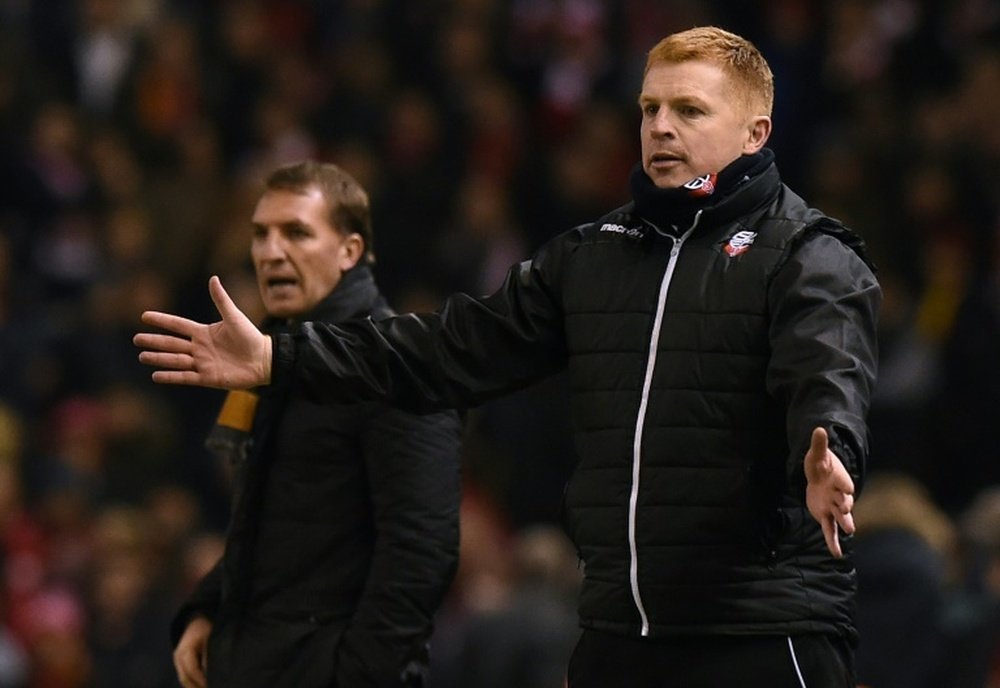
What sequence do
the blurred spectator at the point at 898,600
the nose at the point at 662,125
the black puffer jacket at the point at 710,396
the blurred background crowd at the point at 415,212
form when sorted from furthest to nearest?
the blurred background crowd at the point at 415,212, the blurred spectator at the point at 898,600, the nose at the point at 662,125, the black puffer jacket at the point at 710,396

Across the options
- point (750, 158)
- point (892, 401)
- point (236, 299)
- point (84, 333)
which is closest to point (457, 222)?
point (236, 299)

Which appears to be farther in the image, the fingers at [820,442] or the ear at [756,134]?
the ear at [756,134]

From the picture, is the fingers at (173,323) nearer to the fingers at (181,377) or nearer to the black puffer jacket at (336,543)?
the fingers at (181,377)

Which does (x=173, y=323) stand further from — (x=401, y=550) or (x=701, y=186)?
(x=701, y=186)

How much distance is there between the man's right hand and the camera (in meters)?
5.31

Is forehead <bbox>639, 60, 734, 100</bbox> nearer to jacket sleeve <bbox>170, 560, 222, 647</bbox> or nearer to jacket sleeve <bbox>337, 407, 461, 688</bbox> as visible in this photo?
jacket sleeve <bbox>337, 407, 461, 688</bbox>

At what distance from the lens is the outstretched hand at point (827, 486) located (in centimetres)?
373

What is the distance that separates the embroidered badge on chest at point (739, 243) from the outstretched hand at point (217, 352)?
3.19ft

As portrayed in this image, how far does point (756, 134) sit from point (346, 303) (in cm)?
127

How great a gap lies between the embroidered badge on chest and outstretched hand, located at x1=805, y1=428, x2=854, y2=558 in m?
0.58

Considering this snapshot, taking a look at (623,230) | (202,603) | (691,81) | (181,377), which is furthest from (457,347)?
(202,603)

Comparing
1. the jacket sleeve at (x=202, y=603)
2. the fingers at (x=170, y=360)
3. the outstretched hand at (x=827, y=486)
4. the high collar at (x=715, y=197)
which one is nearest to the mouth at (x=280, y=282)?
the jacket sleeve at (x=202, y=603)

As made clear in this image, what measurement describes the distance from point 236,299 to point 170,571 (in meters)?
1.57

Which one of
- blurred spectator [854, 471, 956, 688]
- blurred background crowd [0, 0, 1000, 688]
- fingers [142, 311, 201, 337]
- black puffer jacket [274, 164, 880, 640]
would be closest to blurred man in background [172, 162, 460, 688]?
black puffer jacket [274, 164, 880, 640]
